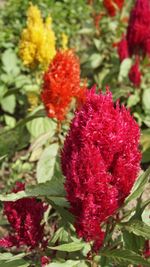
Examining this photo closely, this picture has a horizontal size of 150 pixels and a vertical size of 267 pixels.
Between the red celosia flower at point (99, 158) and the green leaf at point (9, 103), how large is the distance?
3289mm

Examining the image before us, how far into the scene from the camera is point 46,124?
15.9 feet

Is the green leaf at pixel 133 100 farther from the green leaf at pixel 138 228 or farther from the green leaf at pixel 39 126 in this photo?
the green leaf at pixel 138 228

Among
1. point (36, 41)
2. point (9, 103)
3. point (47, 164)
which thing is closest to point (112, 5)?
point (9, 103)

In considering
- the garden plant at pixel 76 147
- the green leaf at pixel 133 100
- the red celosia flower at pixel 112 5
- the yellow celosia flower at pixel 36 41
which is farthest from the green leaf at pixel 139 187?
the red celosia flower at pixel 112 5

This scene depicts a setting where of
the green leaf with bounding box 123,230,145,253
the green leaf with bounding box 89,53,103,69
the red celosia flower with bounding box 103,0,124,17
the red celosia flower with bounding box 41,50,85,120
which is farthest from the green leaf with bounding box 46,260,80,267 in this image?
the red celosia flower with bounding box 103,0,124,17

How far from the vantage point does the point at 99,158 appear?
2.32 meters

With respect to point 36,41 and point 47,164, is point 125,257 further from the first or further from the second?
point 36,41

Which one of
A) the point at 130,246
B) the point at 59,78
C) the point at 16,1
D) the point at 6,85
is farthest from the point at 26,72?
the point at 130,246

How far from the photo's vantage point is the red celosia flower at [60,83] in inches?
142

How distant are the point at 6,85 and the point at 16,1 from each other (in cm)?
210

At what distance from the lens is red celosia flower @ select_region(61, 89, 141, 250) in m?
2.33

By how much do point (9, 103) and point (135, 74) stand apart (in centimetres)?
133

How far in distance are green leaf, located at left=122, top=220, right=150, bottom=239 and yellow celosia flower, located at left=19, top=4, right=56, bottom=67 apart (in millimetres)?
2269

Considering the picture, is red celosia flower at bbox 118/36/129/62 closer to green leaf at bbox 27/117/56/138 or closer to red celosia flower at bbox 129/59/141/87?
red celosia flower at bbox 129/59/141/87
